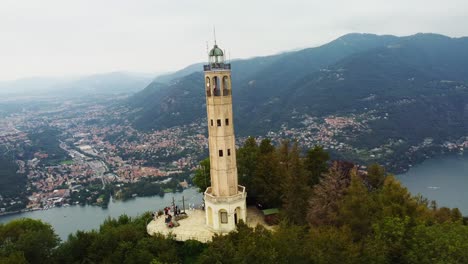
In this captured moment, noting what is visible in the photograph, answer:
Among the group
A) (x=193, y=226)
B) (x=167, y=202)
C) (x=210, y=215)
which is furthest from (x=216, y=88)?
(x=167, y=202)

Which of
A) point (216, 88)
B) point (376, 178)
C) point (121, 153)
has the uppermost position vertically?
point (216, 88)

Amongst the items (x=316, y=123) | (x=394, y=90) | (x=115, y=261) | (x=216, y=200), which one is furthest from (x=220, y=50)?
(x=394, y=90)

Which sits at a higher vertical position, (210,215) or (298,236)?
(298,236)

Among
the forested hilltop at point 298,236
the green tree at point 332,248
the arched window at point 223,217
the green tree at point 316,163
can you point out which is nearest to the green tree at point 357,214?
the forested hilltop at point 298,236

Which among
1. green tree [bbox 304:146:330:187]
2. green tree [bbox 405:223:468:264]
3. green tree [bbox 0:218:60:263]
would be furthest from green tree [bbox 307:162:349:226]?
green tree [bbox 0:218:60:263]

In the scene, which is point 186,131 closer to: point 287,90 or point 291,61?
point 287,90

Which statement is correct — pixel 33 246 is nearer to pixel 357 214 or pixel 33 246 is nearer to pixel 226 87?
pixel 226 87

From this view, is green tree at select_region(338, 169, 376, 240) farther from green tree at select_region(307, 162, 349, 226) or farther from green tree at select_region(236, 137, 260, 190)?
green tree at select_region(236, 137, 260, 190)
